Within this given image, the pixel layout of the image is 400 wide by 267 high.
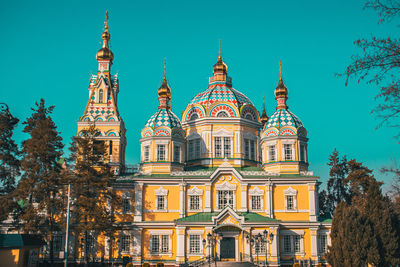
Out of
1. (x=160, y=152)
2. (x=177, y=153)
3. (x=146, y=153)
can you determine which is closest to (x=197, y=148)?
(x=177, y=153)

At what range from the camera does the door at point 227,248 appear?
115ft

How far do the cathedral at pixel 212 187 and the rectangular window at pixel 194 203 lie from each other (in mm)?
90

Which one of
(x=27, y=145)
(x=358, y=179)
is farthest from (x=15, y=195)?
(x=358, y=179)

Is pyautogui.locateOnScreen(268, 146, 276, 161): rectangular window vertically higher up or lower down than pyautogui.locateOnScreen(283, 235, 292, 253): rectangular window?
higher up

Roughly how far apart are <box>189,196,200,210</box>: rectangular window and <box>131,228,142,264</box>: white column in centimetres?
501

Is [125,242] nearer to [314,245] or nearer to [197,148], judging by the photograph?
[197,148]

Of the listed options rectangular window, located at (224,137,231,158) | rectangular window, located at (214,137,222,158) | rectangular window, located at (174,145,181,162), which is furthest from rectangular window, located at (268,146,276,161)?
rectangular window, located at (174,145,181,162)

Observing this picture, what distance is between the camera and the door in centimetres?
3509

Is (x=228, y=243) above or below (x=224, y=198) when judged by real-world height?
below

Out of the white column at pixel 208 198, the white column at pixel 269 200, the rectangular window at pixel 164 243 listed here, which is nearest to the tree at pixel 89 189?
the rectangular window at pixel 164 243

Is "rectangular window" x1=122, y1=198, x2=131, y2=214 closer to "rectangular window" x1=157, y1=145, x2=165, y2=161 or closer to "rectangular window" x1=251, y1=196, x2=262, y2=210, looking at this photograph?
"rectangular window" x1=157, y1=145, x2=165, y2=161

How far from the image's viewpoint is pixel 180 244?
1388 inches

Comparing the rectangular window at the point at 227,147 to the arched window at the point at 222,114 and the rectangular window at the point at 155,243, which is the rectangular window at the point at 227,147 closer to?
the arched window at the point at 222,114

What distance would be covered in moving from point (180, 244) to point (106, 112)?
1456 centimetres
